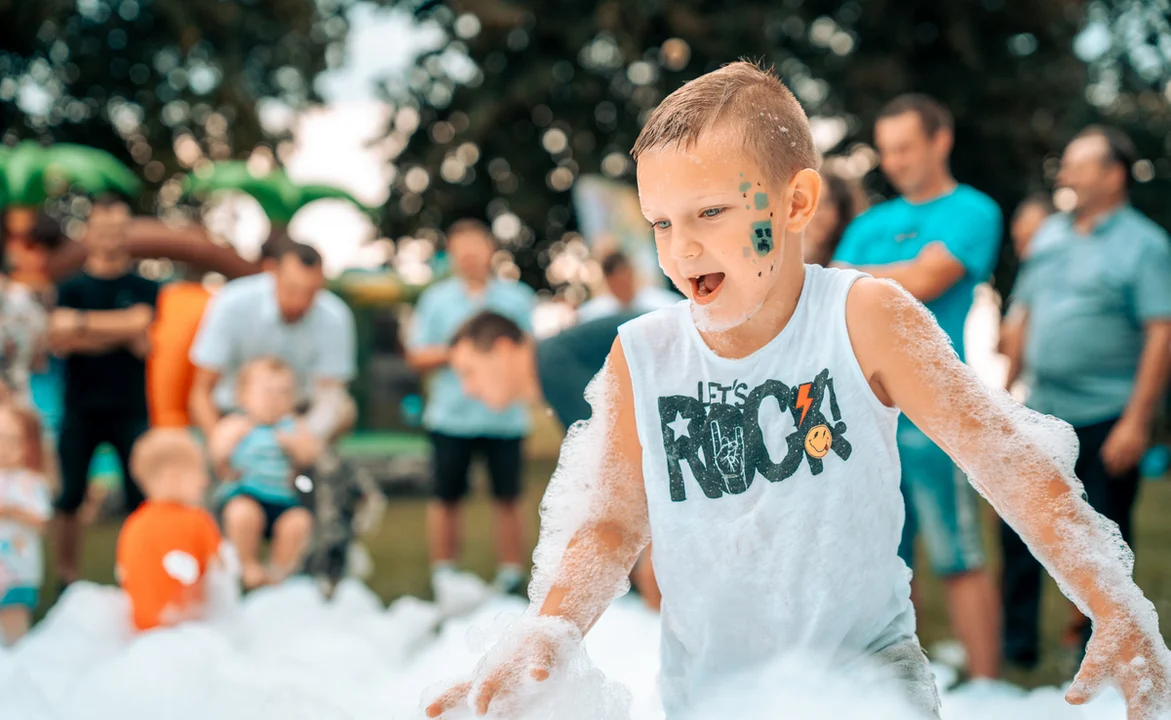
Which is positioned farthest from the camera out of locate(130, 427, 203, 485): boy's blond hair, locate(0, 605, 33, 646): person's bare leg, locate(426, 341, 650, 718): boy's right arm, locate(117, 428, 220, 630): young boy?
locate(130, 427, 203, 485): boy's blond hair

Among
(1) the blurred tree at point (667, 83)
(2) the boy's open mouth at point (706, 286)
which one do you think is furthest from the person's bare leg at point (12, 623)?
(1) the blurred tree at point (667, 83)

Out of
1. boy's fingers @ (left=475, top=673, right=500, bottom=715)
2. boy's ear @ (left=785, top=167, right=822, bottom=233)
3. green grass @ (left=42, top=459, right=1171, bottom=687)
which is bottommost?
green grass @ (left=42, top=459, right=1171, bottom=687)

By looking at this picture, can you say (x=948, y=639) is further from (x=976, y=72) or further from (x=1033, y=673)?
(x=976, y=72)

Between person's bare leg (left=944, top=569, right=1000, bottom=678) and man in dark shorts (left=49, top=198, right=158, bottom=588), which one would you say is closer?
person's bare leg (left=944, top=569, right=1000, bottom=678)

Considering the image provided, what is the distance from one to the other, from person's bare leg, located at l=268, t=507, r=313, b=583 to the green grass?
97cm

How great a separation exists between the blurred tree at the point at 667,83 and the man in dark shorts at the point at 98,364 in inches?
337

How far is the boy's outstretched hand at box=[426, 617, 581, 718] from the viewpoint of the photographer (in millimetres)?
1715

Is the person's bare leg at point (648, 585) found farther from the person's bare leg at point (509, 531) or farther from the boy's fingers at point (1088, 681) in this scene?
the boy's fingers at point (1088, 681)

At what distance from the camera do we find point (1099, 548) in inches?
65.1

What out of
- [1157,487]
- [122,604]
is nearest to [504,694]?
[122,604]

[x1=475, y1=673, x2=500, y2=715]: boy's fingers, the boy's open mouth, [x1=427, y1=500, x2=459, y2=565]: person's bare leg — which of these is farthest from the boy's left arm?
[x1=427, y1=500, x2=459, y2=565]: person's bare leg

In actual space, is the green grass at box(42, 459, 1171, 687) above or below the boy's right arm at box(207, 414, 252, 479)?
below

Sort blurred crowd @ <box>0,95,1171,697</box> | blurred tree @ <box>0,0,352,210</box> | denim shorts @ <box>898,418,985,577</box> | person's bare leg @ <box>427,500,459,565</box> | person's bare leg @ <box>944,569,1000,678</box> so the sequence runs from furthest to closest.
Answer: blurred tree @ <box>0,0,352,210</box>, person's bare leg @ <box>427,500,459,565</box>, blurred crowd @ <box>0,95,1171,697</box>, person's bare leg @ <box>944,569,1000,678</box>, denim shorts @ <box>898,418,985,577</box>

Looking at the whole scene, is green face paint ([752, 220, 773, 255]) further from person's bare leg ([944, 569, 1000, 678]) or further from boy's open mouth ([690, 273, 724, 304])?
person's bare leg ([944, 569, 1000, 678])
